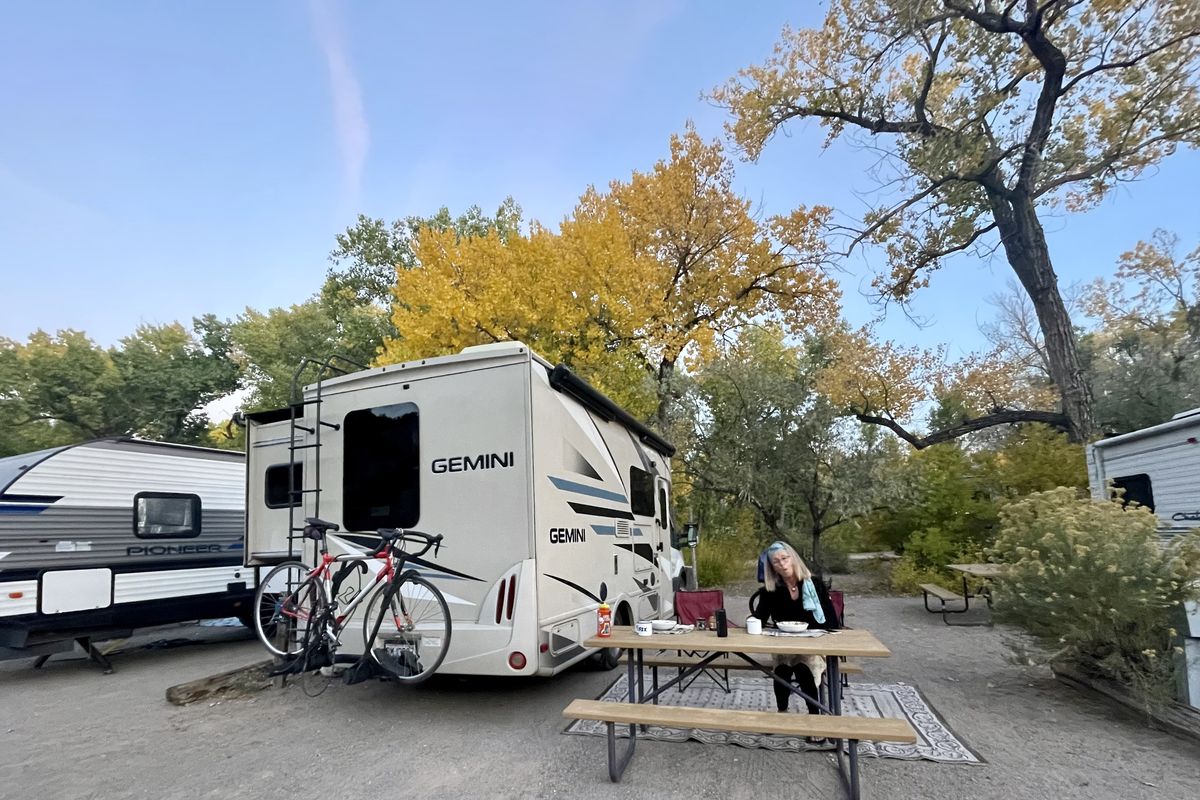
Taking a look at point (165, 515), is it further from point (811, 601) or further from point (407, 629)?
point (811, 601)

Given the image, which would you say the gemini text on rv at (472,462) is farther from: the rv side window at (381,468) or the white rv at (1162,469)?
the white rv at (1162,469)

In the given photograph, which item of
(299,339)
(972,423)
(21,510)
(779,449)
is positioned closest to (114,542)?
(21,510)

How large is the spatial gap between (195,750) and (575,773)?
2.84m

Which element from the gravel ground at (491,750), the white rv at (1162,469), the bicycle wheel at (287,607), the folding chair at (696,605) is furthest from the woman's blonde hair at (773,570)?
the white rv at (1162,469)

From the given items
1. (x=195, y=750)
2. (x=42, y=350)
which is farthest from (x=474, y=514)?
(x=42, y=350)

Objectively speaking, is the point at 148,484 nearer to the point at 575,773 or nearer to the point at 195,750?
the point at 195,750

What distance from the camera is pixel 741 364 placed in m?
14.0

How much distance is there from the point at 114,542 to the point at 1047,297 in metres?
15.8

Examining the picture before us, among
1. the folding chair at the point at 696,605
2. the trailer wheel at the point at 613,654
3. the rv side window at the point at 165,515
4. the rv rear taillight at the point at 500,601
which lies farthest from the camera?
the rv side window at the point at 165,515

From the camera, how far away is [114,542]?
764 cm

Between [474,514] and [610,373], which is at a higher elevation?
[610,373]

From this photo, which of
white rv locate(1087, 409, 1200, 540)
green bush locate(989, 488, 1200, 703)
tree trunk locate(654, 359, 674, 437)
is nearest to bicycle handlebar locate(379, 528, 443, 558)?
green bush locate(989, 488, 1200, 703)

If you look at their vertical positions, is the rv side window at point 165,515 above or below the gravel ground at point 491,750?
above

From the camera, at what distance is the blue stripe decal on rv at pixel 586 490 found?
5164 millimetres
